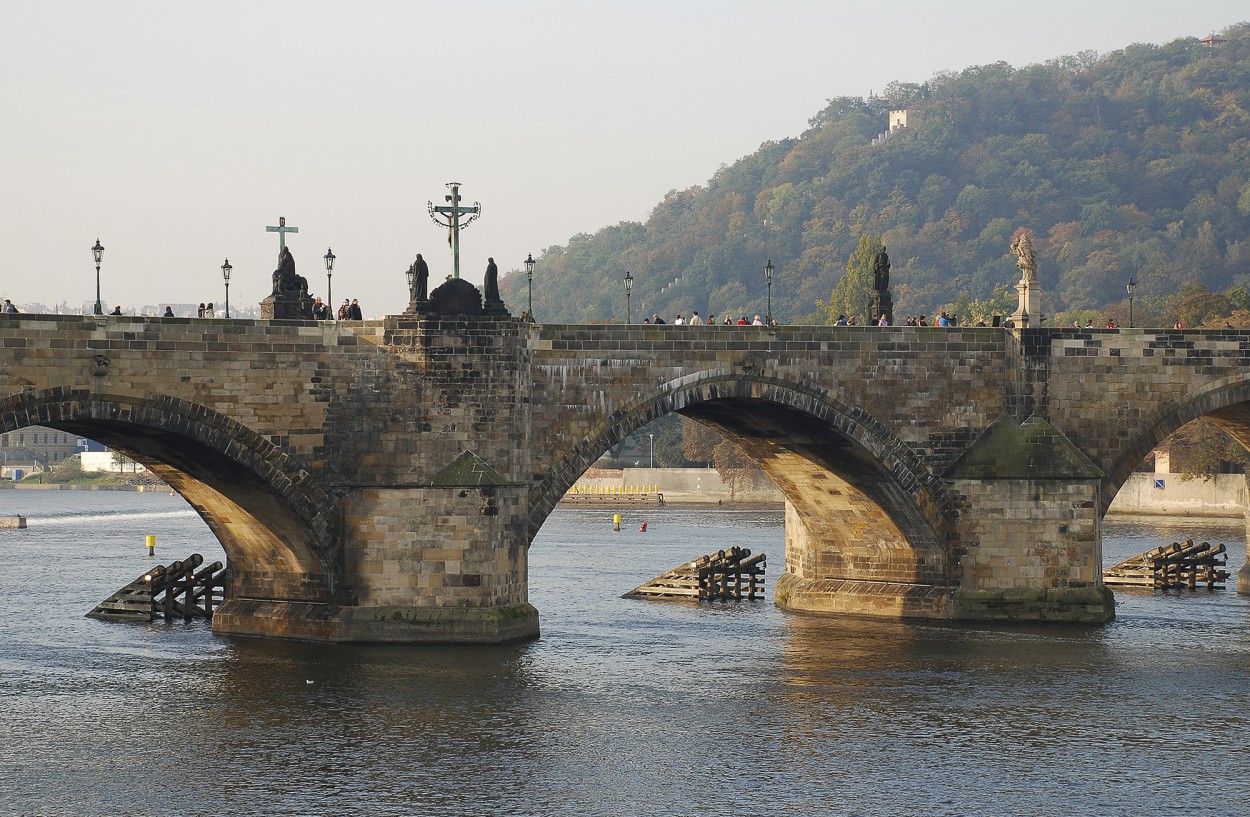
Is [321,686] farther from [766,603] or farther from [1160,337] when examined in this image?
[1160,337]

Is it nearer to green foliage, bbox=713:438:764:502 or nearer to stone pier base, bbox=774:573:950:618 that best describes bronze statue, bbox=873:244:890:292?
stone pier base, bbox=774:573:950:618

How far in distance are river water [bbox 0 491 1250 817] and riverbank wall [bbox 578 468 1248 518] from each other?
58334 millimetres

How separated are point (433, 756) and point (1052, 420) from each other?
25.8m

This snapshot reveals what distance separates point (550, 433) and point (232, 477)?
8.35m

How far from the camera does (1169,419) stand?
174 ft

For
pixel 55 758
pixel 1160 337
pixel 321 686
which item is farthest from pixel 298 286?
pixel 1160 337

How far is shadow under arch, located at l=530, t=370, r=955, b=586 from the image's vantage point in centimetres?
4762

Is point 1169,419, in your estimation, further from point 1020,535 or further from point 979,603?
point 979,603

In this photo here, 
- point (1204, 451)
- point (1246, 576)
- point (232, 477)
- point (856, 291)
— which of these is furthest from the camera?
point (856, 291)

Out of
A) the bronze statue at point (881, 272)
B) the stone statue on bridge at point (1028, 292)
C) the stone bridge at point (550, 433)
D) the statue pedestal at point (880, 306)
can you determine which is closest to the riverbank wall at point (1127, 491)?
the stone bridge at point (550, 433)

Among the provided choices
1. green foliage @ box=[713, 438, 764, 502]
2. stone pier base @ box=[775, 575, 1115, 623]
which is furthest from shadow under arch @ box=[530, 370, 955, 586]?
green foliage @ box=[713, 438, 764, 502]

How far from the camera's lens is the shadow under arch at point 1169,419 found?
2068 inches

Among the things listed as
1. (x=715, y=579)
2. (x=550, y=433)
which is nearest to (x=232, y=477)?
(x=550, y=433)

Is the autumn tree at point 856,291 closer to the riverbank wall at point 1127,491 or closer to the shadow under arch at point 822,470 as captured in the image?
the riverbank wall at point 1127,491
